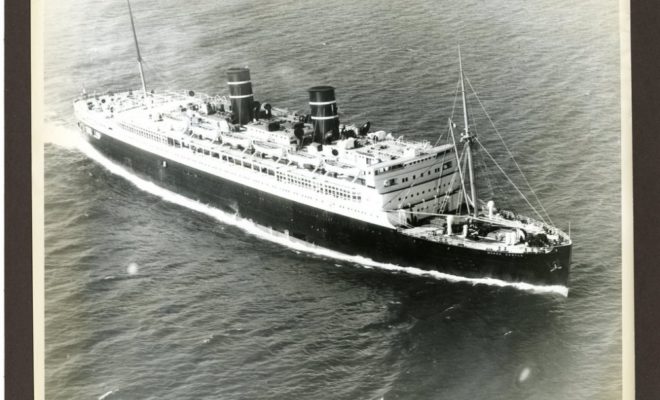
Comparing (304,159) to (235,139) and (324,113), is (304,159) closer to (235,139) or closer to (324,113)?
(324,113)

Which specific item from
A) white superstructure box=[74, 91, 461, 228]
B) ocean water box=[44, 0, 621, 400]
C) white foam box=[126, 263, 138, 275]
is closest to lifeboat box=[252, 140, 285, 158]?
white superstructure box=[74, 91, 461, 228]

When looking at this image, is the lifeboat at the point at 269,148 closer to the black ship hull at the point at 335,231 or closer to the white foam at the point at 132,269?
the black ship hull at the point at 335,231
